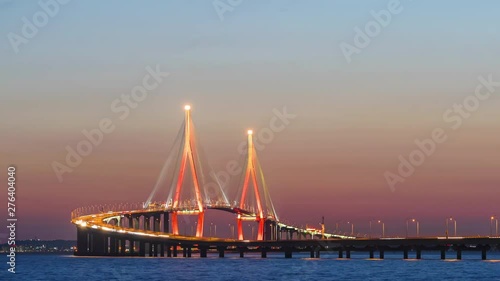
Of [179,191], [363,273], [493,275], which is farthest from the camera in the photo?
[179,191]

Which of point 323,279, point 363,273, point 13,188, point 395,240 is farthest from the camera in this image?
point 395,240

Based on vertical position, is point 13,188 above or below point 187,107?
below

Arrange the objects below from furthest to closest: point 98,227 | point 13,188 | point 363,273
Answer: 1. point 98,227
2. point 363,273
3. point 13,188

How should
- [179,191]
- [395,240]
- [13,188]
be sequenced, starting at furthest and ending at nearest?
[395,240] → [179,191] → [13,188]

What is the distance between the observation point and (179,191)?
175 metres

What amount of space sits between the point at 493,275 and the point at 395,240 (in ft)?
218

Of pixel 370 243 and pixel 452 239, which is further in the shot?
pixel 370 243

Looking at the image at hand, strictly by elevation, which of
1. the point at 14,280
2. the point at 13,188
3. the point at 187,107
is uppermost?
the point at 187,107

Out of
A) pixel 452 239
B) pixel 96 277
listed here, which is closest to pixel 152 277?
pixel 96 277

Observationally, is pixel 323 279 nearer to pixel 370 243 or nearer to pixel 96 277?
pixel 96 277

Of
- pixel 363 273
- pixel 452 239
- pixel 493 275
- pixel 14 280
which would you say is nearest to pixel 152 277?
pixel 14 280

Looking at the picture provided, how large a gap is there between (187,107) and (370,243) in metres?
42.9

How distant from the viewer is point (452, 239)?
7037 inches

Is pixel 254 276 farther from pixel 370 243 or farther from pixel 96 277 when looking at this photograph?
pixel 370 243
